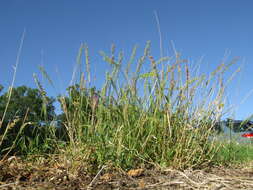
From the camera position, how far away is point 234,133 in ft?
11.3

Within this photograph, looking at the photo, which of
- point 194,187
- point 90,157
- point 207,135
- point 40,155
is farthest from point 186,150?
point 40,155

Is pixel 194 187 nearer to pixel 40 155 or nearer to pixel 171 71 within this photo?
pixel 171 71

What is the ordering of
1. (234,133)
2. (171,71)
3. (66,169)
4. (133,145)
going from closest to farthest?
(66,169) < (133,145) < (171,71) < (234,133)

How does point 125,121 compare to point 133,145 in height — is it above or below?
above

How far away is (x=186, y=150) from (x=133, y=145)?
1.59ft

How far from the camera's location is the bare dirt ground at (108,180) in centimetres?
186

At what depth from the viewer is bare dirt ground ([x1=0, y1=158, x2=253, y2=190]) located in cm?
186

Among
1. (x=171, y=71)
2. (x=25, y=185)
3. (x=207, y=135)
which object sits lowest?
(x=25, y=185)

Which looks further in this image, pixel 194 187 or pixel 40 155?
pixel 40 155

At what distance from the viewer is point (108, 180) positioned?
2.01 metres

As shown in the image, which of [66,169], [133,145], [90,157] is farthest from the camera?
[133,145]

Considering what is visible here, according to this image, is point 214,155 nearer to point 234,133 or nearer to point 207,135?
point 207,135

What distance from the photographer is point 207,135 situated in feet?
9.63

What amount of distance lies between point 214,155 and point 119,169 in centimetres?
124
